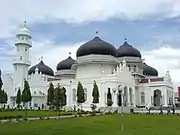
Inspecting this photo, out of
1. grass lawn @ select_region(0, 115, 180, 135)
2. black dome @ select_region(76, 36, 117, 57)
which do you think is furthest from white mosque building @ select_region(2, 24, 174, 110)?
grass lawn @ select_region(0, 115, 180, 135)

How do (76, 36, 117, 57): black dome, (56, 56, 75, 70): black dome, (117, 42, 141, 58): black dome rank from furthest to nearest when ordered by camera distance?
(56, 56, 75, 70): black dome < (117, 42, 141, 58): black dome < (76, 36, 117, 57): black dome

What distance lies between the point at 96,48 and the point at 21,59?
22364mm

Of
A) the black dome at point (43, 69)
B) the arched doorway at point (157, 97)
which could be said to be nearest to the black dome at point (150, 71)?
the arched doorway at point (157, 97)

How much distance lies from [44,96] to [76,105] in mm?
11206

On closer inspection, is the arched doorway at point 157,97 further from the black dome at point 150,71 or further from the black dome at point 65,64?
the black dome at point 65,64

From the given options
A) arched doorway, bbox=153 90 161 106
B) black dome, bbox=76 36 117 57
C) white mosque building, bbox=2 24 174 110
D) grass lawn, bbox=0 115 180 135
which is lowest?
grass lawn, bbox=0 115 180 135

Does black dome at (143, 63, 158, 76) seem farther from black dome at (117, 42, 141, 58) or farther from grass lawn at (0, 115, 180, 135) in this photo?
grass lawn at (0, 115, 180, 135)

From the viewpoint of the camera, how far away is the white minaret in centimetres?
7500

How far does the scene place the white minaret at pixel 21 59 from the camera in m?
75.0

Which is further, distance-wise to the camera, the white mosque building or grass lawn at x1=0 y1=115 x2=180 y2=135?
the white mosque building

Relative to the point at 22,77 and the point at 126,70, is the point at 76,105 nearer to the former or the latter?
the point at 126,70

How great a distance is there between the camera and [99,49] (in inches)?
2532

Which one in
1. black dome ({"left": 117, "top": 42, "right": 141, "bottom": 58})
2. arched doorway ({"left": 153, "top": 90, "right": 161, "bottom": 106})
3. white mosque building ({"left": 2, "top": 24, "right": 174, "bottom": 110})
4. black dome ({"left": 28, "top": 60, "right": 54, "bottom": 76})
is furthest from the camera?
black dome ({"left": 28, "top": 60, "right": 54, "bottom": 76})

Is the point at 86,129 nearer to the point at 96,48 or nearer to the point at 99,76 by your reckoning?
the point at 99,76
